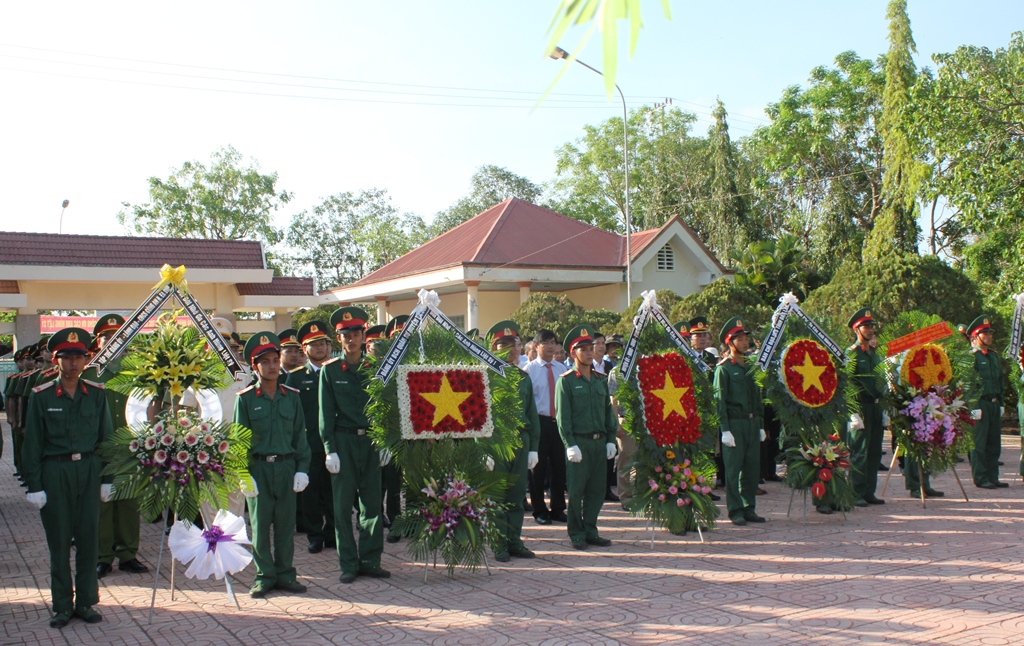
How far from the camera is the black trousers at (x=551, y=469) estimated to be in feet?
30.0

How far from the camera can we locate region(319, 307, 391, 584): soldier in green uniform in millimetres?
6738

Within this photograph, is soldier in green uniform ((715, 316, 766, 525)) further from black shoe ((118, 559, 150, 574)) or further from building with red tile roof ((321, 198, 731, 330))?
building with red tile roof ((321, 198, 731, 330))

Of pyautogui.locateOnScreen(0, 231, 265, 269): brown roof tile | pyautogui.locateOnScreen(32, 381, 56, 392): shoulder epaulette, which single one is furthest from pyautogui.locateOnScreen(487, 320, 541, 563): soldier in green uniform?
pyautogui.locateOnScreen(0, 231, 265, 269): brown roof tile

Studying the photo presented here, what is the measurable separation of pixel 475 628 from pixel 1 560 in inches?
192

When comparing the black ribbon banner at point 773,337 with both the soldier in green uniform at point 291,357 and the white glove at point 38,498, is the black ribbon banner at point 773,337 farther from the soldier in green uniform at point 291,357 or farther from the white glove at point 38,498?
the white glove at point 38,498

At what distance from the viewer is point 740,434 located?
28.5ft

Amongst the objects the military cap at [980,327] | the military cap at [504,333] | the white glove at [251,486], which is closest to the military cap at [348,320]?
the white glove at [251,486]

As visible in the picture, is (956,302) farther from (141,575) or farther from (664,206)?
(664,206)

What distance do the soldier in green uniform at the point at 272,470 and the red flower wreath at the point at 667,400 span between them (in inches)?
125

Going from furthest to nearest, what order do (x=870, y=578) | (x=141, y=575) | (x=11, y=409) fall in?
(x=11, y=409) → (x=141, y=575) → (x=870, y=578)

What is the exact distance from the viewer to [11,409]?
11047 millimetres

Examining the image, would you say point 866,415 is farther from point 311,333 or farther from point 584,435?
point 311,333

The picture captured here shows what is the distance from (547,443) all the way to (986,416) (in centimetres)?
542

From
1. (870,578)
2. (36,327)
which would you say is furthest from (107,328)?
Answer: (36,327)
